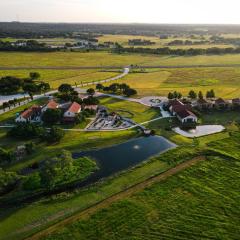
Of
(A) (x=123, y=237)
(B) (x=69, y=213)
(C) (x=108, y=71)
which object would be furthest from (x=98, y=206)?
(C) (x=108, y=71)

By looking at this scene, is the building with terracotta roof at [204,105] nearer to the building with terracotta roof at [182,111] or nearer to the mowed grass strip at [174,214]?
the building with terracotta roof at [182,111]

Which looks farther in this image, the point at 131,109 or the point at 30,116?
the point at 131,109

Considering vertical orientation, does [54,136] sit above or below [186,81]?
below

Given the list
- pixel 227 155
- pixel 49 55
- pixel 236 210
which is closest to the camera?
pixel 236 210

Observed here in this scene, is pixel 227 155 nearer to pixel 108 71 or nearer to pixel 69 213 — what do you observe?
pixel 69 213

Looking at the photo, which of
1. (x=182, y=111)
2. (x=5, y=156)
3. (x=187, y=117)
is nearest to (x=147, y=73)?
(x=182, y=111)

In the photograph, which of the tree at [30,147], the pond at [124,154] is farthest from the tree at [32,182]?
the tree at [30,147]

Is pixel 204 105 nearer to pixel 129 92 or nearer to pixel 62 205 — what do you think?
pixel 129 92
